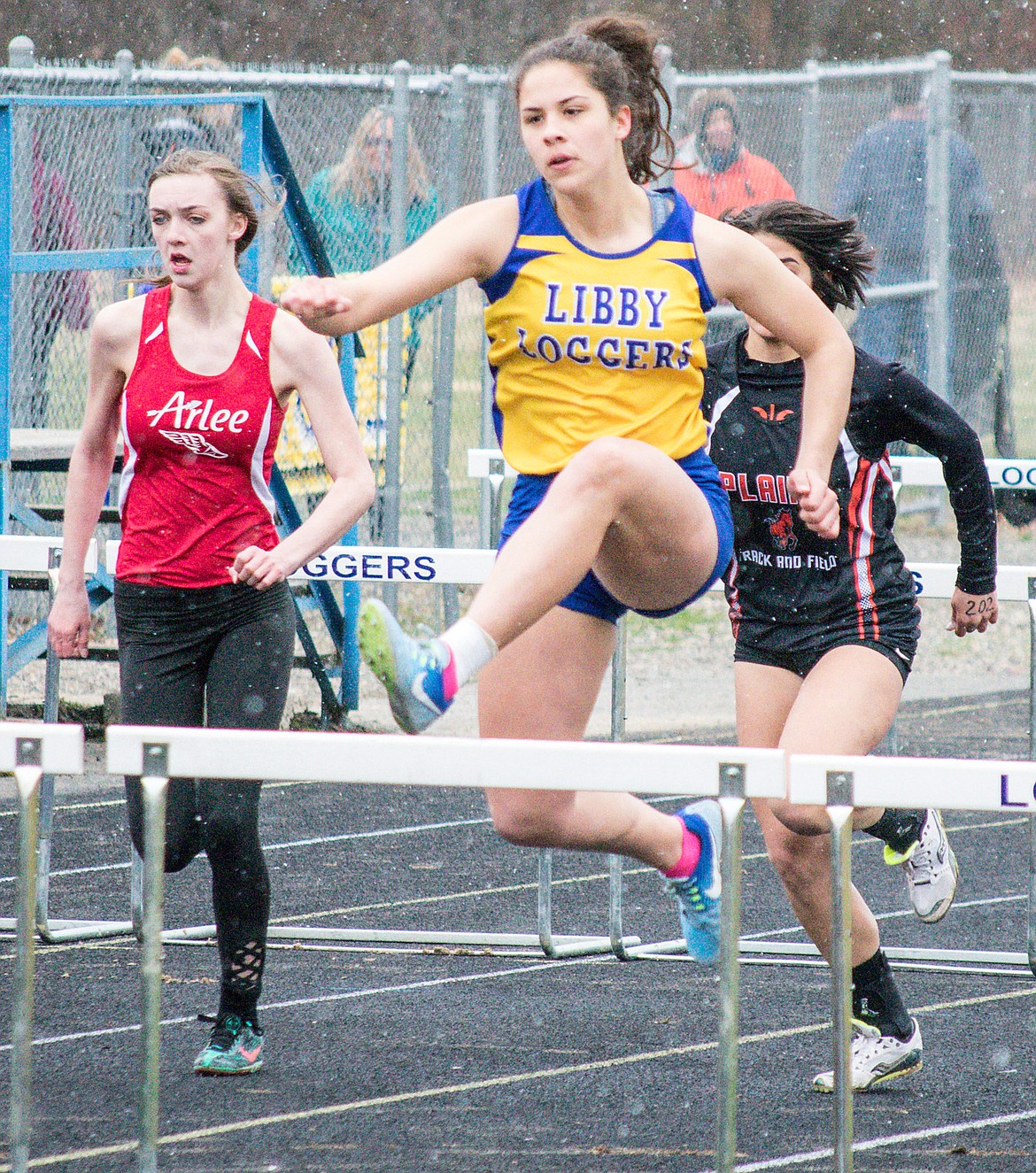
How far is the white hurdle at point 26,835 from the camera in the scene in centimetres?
295

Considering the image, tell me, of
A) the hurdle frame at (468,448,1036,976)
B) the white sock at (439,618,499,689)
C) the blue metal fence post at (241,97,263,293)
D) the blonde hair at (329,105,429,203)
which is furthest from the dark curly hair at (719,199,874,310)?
the blonde hair at (329,105,429,203)

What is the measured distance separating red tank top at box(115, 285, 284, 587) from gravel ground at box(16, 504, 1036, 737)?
154 inches

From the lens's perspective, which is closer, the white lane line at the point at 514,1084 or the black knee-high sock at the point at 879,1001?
the white lane line at the point at 514,1084

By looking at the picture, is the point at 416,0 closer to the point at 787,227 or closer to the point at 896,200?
the point at 896,200

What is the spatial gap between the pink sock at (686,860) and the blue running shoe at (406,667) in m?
0.96

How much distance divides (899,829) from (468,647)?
1.82 meters

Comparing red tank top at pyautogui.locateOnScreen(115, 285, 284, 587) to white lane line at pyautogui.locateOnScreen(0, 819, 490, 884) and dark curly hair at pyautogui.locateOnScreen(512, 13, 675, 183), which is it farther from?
white lane line at pyautogui.locateOnScreen(0, 819, 490, 884)

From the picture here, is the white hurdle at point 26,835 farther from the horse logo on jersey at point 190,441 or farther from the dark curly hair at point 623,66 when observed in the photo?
the dark curly hair at point 623,66

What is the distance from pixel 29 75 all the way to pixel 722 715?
4317 millimetres

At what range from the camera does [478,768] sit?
296 cm

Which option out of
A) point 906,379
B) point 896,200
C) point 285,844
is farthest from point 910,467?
point 896,200

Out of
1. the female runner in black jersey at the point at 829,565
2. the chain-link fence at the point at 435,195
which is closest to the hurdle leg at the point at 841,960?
the female runner in black jersey at the point at 829,565

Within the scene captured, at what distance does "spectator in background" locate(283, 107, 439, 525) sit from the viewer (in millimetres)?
8969

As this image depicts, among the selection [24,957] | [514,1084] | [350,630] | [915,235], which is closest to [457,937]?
[514,1084]
